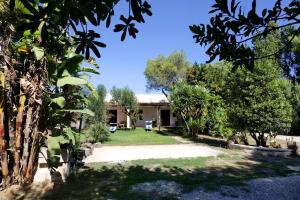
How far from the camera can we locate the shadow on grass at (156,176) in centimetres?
775

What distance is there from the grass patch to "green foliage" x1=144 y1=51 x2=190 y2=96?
2409 centimetres

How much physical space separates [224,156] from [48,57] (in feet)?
31.9

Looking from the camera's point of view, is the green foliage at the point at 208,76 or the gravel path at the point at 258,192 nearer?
the gravel path at the point at 258,192

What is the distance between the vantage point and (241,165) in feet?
39.9

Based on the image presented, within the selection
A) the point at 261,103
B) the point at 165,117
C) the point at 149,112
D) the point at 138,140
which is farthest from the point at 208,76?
the point at 261,103

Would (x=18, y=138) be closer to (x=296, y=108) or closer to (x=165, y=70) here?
(x=296, y=108)

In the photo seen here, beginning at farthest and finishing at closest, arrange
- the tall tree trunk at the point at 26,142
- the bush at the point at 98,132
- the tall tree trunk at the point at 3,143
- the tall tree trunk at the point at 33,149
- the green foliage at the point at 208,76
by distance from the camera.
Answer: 1. the green foliage at the point at 208,76
2. the bush at the point at 98,132
3. the tall tree trunk at the point at 33,149
4. the tall tree trunk at the point at 26,142
5. the tall tree trunk at the point at 3,143

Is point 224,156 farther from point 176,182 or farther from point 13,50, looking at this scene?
point 13,50

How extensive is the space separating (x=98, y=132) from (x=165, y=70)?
19798 millimetres

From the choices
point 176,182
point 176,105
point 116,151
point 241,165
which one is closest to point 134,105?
point 176,105

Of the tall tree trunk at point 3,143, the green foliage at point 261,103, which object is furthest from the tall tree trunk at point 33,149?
the green foliage at point 261,103

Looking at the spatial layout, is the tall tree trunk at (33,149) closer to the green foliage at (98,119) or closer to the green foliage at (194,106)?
the green foliage at (98,119)

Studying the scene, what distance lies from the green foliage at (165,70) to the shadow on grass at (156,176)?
24.8 meters

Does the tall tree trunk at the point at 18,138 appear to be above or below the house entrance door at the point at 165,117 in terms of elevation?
below
